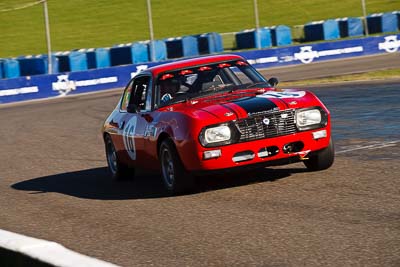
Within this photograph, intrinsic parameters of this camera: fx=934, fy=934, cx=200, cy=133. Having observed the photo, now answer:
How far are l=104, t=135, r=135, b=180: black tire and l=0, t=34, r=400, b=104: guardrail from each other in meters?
22.8

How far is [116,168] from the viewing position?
39.2 ft

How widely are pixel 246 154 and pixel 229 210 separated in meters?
1.04

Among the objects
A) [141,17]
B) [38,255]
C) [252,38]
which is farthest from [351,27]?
[38,255]

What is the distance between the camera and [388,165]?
10117 mm

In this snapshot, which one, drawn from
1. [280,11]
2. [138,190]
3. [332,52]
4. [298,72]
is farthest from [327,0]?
[138,190]

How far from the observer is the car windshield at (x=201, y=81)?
10.6m

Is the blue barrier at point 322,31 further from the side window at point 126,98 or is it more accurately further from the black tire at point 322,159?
the black tire at point 322,159

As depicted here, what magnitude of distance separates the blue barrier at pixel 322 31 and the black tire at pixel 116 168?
39.7 metres

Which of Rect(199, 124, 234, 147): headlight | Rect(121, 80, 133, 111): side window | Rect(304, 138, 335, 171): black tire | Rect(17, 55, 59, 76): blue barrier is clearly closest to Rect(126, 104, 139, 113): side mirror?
Rect(121, 80, 133, 111): side window

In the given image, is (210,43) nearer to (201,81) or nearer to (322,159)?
(201,81)

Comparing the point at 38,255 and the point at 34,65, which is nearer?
the point at 38,255

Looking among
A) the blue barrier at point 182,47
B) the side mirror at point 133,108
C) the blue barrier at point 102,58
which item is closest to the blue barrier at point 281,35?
the blue barrier at point 182,47

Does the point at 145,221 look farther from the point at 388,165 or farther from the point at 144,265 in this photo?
the point at 388,165

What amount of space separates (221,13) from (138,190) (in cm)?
5237
